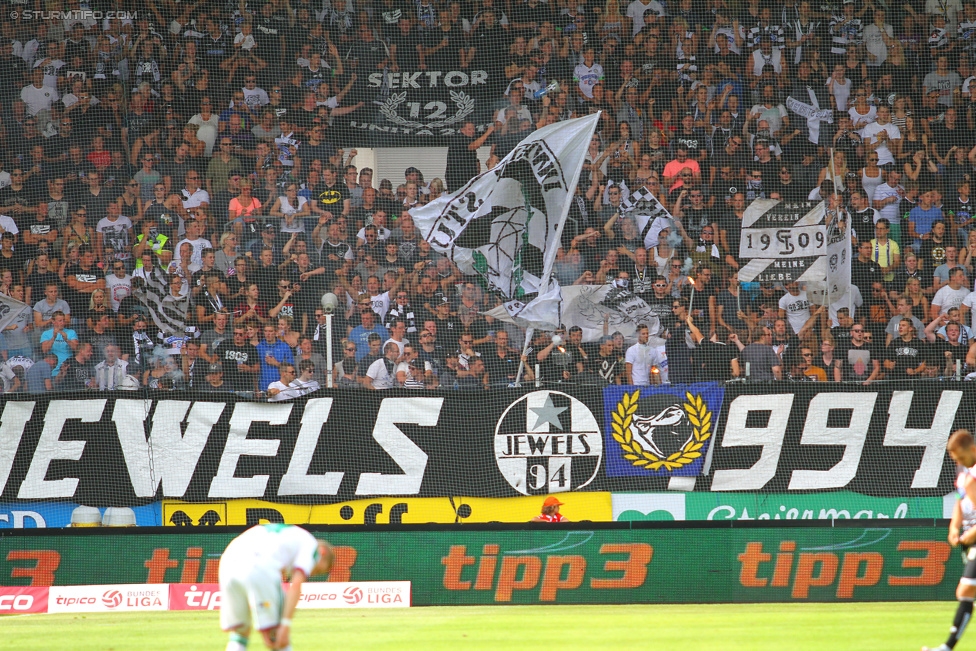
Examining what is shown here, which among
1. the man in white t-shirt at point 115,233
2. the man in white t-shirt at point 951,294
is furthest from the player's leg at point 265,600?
the man in white t-shirt at point 951,294

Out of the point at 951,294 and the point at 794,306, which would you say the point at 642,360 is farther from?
the point at 951,294

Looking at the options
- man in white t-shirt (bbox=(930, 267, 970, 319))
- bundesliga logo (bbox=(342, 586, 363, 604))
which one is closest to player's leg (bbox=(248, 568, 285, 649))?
bundesliga logo (bbox=(342, 586, 363, 604))

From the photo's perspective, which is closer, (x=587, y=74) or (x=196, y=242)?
(x=196, y=242)

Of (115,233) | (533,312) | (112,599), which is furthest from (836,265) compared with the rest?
(112,599)

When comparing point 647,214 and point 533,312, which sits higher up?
point 647,214

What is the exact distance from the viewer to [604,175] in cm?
1653

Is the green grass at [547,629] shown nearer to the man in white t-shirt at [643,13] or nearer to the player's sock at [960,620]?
the player's sock at [960,620]

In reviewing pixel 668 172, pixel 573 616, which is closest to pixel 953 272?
pixel 668 172

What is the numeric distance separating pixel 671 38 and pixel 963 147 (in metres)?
4.84

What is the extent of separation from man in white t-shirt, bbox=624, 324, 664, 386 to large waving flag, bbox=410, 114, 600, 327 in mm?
1729

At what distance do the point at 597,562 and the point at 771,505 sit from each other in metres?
2.52

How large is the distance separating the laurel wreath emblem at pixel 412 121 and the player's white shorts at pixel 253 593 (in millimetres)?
10598

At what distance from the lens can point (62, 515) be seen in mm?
14156

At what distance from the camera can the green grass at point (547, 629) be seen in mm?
10547
